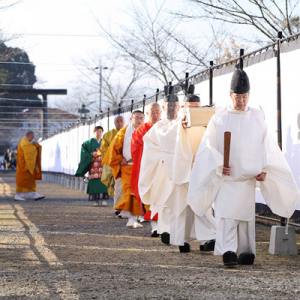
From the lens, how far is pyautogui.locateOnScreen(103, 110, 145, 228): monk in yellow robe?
11.1 meters

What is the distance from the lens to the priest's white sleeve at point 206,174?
6.95 meters

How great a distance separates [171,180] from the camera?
8414mm

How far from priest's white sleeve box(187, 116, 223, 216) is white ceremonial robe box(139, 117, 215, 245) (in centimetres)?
72

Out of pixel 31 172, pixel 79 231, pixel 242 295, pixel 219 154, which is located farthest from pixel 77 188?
pixel 242 295

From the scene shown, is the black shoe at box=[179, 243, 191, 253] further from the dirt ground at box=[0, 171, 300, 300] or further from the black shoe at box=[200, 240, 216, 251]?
the black shoe at box=[200, 240, 216, 251]

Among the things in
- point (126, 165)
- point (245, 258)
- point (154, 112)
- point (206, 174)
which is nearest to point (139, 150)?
point (154, 112)

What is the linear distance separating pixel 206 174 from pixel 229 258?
866 mm

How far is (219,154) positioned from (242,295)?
2.04 metres

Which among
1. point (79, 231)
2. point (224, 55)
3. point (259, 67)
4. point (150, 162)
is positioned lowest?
point (79, 231)

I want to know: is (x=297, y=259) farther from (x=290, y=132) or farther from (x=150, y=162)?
(x=150, y=162)

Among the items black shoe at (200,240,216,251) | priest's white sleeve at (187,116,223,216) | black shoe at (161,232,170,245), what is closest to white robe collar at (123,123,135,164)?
black shoe at (161,232,170,245)

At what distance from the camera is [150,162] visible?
363 inches

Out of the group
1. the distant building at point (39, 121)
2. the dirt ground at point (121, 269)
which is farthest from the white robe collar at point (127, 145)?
the distant building at point (39, 121)

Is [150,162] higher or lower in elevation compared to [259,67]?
lower
